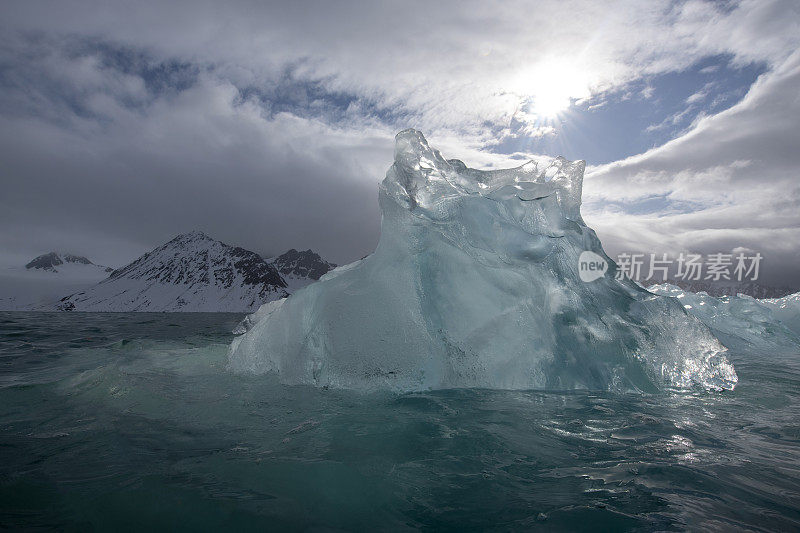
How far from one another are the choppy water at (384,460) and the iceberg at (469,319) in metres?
0.60

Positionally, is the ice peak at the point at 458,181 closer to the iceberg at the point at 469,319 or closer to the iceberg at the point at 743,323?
the iceberg at the point at 469,319

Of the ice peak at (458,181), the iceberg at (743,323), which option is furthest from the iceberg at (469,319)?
the iceberg at (743,323)

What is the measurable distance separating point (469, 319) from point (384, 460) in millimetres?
3570

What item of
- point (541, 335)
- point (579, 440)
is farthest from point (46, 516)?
point (541, 335)

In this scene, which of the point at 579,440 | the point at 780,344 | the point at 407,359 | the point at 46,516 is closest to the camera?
the point at 46,516

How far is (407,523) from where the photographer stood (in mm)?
2408

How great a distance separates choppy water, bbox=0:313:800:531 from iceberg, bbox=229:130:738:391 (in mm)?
604

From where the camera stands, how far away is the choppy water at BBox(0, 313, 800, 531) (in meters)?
2.47

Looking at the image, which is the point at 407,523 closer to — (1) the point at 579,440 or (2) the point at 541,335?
(1) the point at 579,440

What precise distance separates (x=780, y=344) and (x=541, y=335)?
1739 cm

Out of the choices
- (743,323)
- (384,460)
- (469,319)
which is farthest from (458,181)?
(743,323)

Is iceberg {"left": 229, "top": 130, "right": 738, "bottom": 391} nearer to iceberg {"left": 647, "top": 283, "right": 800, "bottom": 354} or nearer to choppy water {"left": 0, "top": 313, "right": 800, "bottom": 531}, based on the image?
choppy water {"left": 0, "top": 313, "right": 800, "bottom": 531}

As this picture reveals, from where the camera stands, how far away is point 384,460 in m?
3.34

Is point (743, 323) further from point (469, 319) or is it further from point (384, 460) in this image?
point (384, 460)
